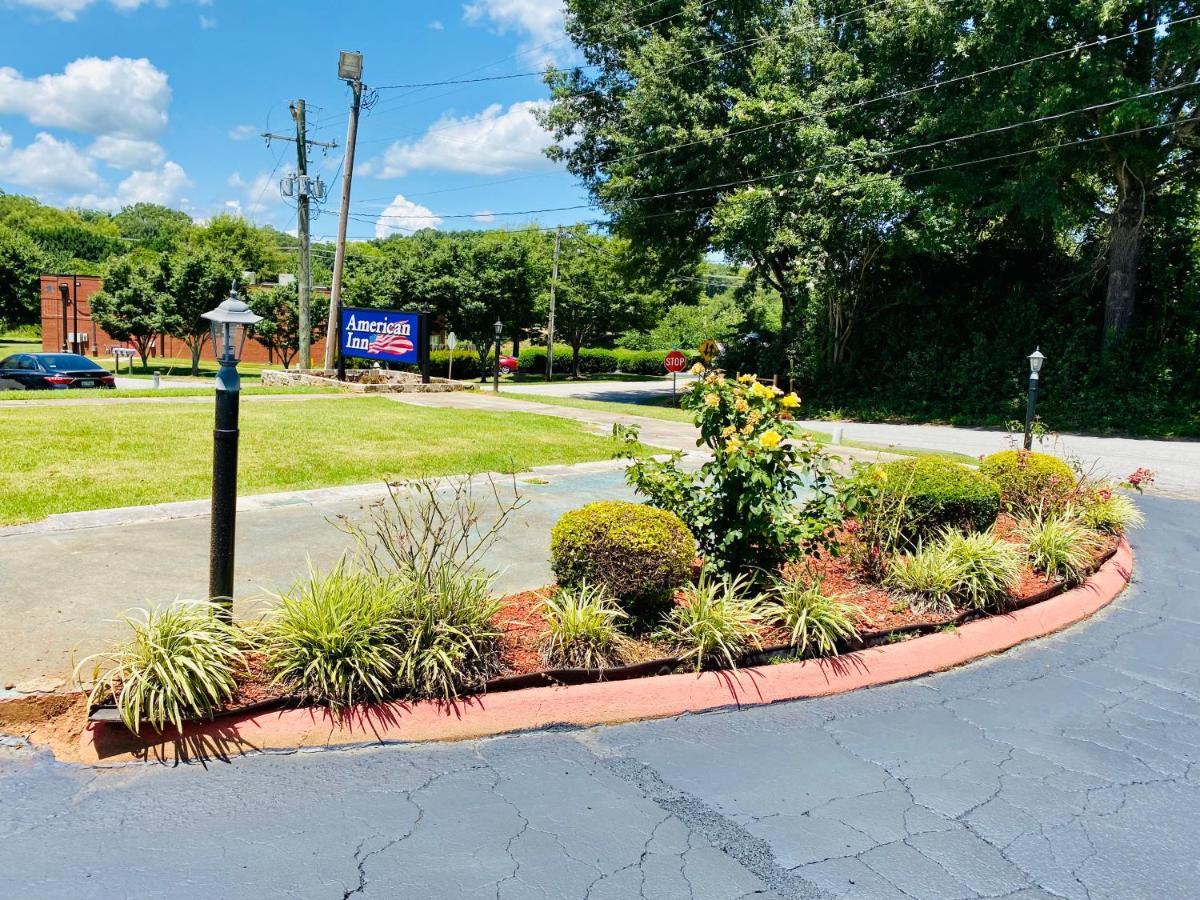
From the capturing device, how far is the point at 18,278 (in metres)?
Answer: 47.9

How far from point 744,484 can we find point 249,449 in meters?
7.68

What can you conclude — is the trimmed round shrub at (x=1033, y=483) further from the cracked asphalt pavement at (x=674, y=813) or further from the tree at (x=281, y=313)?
the tree at (x=281, y=313)

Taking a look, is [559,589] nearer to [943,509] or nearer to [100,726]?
[100,726]

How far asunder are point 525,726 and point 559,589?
944mm

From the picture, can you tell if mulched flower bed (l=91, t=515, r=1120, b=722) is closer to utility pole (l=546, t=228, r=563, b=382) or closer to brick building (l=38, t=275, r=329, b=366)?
utility pole (l=546, t=228, r=563, b=382)

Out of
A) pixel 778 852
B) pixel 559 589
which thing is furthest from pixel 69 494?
pixel 778 852

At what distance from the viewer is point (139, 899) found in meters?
2.39

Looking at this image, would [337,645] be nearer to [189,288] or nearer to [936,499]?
[936,499]

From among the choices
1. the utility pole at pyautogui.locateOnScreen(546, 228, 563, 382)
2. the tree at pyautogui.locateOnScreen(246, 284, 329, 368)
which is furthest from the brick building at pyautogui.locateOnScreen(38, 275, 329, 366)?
the utility pole at pyautogui.locateOnScreen(546, 228, 563, 382)

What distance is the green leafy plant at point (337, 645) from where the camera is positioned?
3.56 metres

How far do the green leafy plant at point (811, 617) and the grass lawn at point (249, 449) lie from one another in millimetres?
2046

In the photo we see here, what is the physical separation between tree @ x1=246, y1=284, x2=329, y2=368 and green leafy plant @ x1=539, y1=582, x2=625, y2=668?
35.8 meters

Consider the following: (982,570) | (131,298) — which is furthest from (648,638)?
(131,298)

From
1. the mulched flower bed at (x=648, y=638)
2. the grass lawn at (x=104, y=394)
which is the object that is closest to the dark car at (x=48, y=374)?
the grass lawn at (x=104, y=394)
